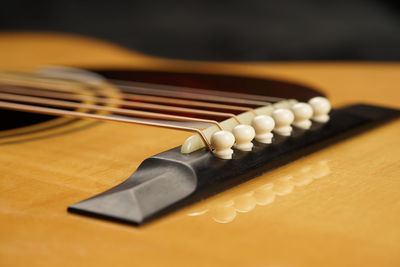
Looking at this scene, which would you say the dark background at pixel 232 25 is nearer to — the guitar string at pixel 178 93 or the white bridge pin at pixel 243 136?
the guitar string at pixel 178 93

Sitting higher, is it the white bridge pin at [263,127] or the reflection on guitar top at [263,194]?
the white bridge pin at [263,127]

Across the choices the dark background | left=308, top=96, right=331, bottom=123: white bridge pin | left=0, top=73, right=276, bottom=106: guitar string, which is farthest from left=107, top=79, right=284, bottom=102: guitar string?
the dark background

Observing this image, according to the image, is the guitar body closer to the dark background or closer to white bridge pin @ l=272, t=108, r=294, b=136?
white bridge pin @ l=272, t=108, r=294, b=136

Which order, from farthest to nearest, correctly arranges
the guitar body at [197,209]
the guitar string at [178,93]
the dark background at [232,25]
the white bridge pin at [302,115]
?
the dark background at [232,25], the guitar string at [178,93], the white bridge pin at [302,115], the guitar body at [197,209]

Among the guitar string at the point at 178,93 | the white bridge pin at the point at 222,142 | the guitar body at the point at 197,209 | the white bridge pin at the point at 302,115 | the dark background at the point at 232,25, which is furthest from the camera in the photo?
the dark background at the point at 232,25

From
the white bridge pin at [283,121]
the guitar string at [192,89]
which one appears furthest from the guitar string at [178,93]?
the white bridge pin at [283,121]

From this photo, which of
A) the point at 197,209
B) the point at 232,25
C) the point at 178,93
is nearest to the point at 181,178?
the point at 197,209

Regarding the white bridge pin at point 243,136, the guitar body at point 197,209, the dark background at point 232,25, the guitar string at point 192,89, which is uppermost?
the dark background at point 232,25
